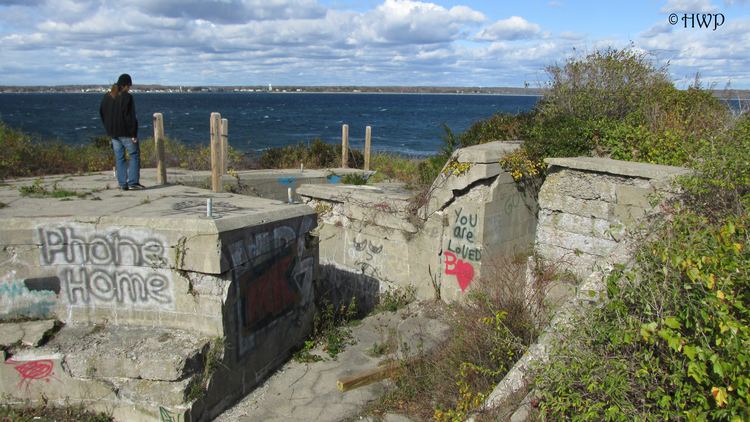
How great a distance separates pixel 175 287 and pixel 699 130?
7.24m

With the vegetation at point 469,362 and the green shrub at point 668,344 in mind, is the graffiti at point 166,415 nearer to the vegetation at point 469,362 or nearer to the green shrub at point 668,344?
the vegetation at point 469,362

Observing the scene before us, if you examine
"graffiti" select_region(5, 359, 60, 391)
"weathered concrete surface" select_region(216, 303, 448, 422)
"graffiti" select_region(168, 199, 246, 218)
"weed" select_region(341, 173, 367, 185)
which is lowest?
"weathered concrete surface" select_region(216, 303, 448, 422)

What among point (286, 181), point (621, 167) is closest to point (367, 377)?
point (621, 167)

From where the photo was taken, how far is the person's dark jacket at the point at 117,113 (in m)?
8.14

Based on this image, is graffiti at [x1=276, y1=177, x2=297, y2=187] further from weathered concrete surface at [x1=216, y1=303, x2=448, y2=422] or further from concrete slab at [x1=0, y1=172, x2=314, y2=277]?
weathered concrete surface at [x1=216, y1=303, x2=448, y2=422]

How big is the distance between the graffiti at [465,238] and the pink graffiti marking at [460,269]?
10 cm

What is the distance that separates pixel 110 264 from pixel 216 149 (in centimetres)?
365

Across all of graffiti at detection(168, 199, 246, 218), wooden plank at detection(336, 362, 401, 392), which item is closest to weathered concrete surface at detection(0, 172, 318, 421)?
graffiti at detection(168, 199, 246, 218)

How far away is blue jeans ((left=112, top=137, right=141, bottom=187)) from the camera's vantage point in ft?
27.3

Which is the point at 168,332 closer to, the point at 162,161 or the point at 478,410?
the point at 478,410

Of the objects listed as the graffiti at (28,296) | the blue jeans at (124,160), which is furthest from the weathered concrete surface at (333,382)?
the blue jeans at (124,160)

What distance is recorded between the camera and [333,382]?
6.46 meters

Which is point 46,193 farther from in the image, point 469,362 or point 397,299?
point 469,362

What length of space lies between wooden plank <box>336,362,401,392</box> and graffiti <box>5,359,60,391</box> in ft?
9.94
